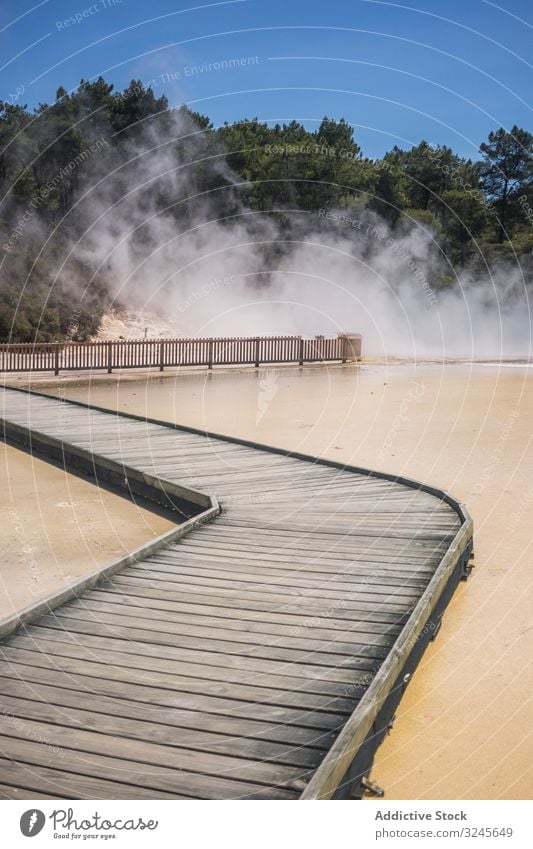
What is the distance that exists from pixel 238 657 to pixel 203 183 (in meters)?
41.9

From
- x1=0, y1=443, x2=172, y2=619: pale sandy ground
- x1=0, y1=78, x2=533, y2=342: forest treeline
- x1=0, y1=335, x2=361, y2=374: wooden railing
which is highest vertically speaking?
x1=0, y1=78, x2=533, y2=342: forest treeline

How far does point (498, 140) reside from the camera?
52.3 m

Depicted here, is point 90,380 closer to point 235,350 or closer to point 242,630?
point 235,350

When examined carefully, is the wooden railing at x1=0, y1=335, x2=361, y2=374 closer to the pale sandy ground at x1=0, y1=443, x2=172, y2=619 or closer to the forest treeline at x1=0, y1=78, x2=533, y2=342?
the forest treeline at x1=0, y1=78, x2=533, y2=342

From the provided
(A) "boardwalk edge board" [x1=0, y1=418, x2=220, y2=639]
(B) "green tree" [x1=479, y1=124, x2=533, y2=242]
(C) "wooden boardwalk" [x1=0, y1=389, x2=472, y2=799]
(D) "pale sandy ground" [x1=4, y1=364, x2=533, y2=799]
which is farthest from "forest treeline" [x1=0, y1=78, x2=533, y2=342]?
(C) "wooden boardwalk" [x1=0, y1=389, x2=472, y2=799]

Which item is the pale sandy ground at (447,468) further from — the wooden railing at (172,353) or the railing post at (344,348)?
the railing post at (344,348)

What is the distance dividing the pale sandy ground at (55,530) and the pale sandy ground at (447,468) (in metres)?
3.25

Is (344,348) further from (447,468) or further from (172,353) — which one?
(447,468)

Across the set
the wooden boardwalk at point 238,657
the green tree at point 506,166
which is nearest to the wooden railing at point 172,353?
the wooden boardwalk at point 238,657

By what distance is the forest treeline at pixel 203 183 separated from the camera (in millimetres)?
35812

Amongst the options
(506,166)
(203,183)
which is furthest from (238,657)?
(506,166)

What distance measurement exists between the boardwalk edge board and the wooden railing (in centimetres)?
1132

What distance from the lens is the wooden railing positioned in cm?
2672

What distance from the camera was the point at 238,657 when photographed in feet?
17.3
